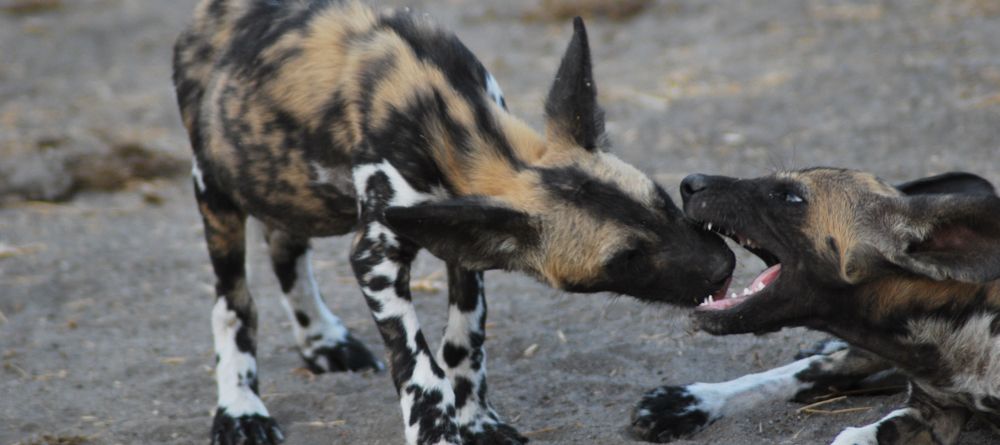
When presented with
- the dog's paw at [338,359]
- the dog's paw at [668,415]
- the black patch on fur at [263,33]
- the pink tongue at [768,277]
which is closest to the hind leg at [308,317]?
the dog's paw at [338,359]

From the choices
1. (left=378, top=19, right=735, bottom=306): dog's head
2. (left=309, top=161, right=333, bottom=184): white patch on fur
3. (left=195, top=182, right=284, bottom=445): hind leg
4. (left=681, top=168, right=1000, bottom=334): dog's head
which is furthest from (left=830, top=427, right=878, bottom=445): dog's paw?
(left=195, top=182, right=284, bottom=445): hind leg

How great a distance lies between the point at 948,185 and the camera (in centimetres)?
360

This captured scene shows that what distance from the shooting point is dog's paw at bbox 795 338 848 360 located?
419 cm

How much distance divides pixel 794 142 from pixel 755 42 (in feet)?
6.95

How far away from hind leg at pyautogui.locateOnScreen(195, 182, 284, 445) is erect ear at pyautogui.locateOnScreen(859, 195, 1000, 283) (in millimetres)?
1993

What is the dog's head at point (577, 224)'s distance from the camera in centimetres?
338

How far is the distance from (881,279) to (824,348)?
0.87 meters

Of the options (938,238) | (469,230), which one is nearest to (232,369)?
(469,230)

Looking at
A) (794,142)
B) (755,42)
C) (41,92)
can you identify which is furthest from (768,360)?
(41,92)

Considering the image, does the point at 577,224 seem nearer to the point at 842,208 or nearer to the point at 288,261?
the point at 842,208

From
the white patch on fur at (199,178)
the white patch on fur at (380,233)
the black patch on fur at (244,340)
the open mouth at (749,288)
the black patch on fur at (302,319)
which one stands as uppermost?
the open mouth at (749,288)

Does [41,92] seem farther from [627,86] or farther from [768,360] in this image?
[768,360]

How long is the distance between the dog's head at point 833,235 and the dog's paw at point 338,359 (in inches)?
60.6

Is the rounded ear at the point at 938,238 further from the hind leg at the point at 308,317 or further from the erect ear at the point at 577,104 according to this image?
the hind leg at the point at 308,317
